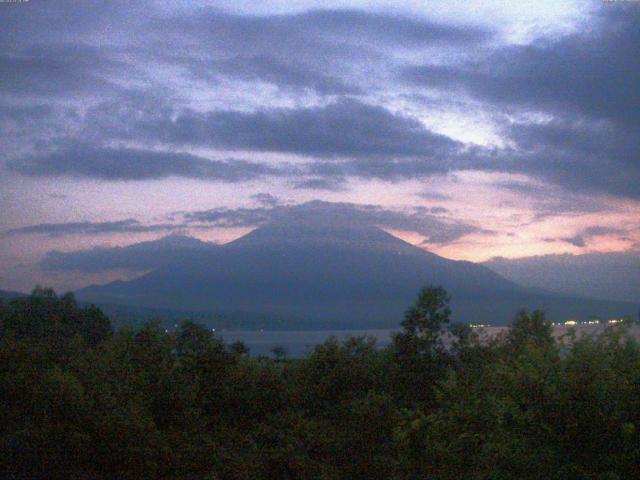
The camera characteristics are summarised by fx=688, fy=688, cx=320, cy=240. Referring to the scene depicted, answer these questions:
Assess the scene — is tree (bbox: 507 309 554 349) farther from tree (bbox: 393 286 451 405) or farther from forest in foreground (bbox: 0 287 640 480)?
tree (bbox: 393 286 451 405)

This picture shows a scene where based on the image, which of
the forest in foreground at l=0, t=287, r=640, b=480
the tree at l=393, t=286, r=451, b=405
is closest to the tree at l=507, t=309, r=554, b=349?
the forest in foreground at l=0, t=287, r=640, b=480

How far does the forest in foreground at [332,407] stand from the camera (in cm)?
598

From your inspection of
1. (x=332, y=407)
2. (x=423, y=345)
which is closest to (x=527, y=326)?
(x=423, y=345)

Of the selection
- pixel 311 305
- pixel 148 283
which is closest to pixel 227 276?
pixel 311 305

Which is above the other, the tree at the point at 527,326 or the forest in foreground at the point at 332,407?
the tree at the point at 527,326

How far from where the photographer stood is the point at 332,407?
10.8m

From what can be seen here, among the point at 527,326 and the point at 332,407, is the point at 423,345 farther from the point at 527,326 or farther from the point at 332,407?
the point at 527,326

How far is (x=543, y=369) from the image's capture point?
248 inches

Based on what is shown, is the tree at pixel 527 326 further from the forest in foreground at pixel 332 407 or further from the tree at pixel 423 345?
the tree at pixel 423 345

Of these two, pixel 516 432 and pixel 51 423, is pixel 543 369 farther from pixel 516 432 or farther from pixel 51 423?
pixel 51 423

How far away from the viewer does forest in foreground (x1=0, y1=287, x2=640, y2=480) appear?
19.6ft

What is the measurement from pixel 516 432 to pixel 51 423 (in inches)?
203

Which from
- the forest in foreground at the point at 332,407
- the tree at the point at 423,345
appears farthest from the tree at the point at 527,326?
the tree at the point at 423,345

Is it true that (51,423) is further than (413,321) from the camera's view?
No
